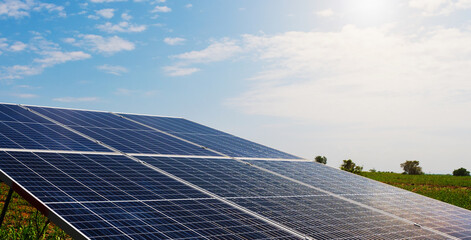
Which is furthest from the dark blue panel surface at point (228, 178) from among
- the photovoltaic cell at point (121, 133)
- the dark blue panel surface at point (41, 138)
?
the dark blue panel surface at point (41, 138)

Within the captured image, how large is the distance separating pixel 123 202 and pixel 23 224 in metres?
11.5

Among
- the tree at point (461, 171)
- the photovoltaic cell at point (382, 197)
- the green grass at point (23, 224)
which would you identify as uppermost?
the tree at point (461, 171)

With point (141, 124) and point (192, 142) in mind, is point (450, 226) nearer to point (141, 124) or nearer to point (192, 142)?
point (192, 142)

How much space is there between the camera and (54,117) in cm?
1728

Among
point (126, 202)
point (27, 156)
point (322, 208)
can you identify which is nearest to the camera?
point (126, 202)

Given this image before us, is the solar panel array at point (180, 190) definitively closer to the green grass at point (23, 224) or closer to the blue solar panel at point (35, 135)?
the blue solar panel at point (35, 135)

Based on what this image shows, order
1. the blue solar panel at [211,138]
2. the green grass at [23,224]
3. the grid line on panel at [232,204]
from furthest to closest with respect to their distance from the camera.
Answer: the blue solar panel at [211,138] < the green grass at [23,224] < the grid line on panel at [232,204]

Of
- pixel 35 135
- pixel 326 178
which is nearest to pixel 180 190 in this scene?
pixel 35 135

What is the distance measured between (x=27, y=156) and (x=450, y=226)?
11.6 metres

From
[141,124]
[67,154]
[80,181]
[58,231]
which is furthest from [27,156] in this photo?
[141,124]

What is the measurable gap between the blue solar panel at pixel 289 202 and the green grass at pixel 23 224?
6135 millimetres

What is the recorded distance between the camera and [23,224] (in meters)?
18.4

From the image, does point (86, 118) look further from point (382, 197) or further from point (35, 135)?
point (382, 197)

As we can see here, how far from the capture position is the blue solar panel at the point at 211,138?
712 inches
